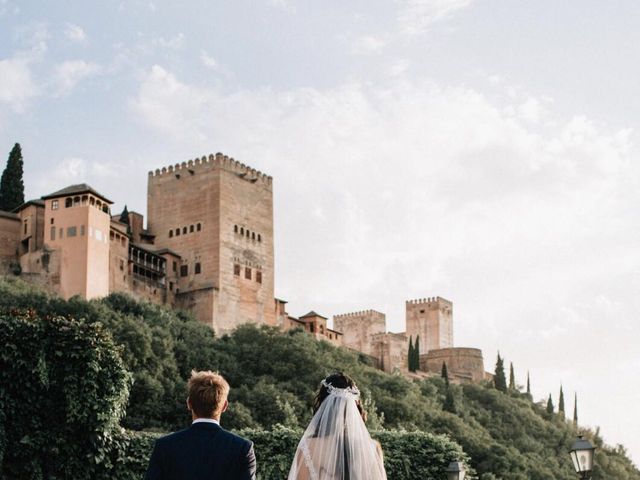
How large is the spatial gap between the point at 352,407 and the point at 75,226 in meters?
46.3

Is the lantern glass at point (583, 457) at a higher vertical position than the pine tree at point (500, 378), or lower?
lower

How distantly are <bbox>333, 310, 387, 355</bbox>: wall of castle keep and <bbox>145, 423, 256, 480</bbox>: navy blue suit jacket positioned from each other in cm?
8973

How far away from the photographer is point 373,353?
83812 millimetres

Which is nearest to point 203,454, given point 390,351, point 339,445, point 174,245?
point 339,445

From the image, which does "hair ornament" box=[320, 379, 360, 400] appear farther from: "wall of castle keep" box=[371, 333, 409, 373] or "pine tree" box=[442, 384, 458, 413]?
"wall of castle keep" box=[371, 333, 409, 373]

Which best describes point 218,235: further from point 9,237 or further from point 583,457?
point 583,457

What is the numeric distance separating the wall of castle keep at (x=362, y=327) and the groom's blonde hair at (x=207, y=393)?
89.8m

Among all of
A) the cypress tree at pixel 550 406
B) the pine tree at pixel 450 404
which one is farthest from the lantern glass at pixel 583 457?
the cypress tree at pixel 550 406

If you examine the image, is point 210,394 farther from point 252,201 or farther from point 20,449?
point 252,201

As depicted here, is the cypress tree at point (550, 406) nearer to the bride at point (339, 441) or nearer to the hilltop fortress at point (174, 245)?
the hilltop fortress at point (174, 245)

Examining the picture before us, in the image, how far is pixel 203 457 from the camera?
5691 mm

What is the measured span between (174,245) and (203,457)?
56.3 meters

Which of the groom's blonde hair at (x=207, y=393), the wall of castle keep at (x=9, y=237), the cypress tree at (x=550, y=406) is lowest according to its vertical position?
the groom's blonde hair at (x=207, y=393)

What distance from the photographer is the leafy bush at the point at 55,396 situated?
56.4 ft
